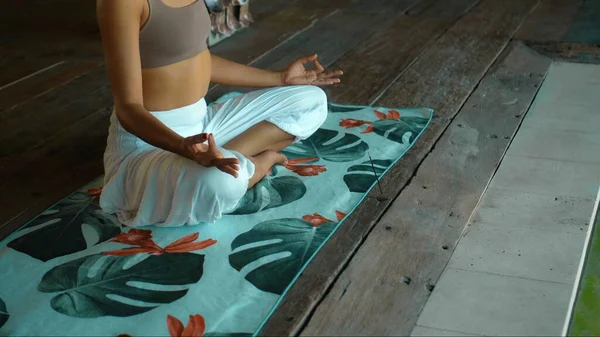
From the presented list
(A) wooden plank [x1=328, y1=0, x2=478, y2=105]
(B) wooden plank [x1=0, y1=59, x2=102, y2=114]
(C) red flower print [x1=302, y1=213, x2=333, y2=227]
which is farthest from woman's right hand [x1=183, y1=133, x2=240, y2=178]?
(B) wooden plank [x1=0, y1=59, x2=102, y2=114]

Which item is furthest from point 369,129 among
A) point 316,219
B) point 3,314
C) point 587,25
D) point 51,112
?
point 587,25

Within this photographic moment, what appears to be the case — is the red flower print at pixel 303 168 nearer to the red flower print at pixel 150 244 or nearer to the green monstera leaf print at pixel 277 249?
the green monstera leaf print at pixel 277 249

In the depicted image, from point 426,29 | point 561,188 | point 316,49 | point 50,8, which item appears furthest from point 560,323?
point 50,8

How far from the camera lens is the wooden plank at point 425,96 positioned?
177 cm

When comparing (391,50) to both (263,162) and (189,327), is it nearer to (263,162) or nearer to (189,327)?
(263,162)

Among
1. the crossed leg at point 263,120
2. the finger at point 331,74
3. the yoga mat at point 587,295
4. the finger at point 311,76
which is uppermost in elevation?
the finger at point 331,74

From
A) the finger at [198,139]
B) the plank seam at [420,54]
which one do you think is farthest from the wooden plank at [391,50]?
the finger at [198,139]

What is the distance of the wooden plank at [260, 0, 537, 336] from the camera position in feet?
5.82

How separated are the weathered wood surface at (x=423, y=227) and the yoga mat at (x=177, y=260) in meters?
0.12

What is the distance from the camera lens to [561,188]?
226 centimetres

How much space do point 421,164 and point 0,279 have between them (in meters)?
1.25

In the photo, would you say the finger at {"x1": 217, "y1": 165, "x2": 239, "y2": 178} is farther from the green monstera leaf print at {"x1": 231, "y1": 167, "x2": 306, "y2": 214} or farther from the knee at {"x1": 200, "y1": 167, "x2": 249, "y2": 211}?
the green monstera leaf print at {"x1": 231, "y1": 167, "x2": 306, "y2": 214}

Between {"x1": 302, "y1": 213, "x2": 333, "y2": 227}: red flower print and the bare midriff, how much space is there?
1.46 feet

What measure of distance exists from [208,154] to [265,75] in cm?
63
